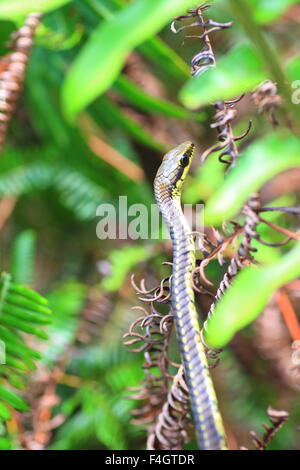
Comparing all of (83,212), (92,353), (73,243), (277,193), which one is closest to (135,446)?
(92,353)

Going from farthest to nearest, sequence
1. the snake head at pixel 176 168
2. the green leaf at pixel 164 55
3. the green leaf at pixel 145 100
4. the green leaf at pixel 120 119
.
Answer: the green leaf at pixel 120 119
the green leaf at pixel 145 100
the green leaf at pixel 164 55
the snake head at pixel 176 168

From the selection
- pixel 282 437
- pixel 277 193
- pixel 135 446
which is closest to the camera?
pixel 135 446

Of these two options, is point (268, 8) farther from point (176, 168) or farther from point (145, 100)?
point (145, 100)

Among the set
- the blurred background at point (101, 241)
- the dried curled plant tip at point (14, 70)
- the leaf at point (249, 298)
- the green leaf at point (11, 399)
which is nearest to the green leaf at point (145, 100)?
the blurred background at point (101, 241)

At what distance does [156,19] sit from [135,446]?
4.38 ft

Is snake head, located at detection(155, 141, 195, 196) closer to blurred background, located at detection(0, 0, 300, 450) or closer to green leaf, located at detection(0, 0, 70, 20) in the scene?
blurred background, located at detection(0, 0, 300, 450)

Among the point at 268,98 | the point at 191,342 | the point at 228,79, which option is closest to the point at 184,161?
the point at 268,98

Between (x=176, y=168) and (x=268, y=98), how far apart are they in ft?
0.85

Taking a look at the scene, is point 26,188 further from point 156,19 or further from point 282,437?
point 156,19

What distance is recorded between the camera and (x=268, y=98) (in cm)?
89

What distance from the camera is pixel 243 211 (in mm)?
797

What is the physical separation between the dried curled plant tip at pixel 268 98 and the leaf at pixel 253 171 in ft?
0.94

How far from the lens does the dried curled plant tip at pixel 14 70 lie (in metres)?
1.24

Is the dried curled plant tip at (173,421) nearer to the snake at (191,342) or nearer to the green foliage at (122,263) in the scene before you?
the snake at (191,342)
